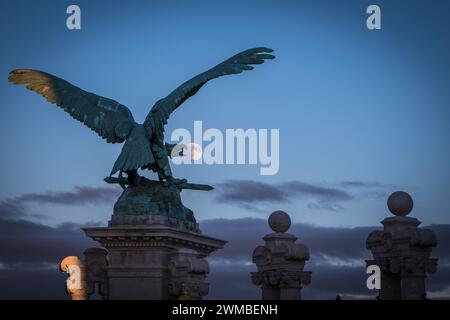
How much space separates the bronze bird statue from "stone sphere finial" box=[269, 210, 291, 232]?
3.98 meters

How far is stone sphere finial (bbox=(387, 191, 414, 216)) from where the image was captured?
33562 mm

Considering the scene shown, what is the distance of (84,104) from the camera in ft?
116

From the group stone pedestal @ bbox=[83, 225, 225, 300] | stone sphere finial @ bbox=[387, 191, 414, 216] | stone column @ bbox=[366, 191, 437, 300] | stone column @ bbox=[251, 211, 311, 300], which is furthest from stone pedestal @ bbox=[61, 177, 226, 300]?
stone sphere finial @ bbox=[387, 191, 414, 216]

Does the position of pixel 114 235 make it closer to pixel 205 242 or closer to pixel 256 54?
pixel 205 242

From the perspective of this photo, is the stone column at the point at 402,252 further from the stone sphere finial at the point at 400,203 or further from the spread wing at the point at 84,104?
the spread wing at the point at 84,104

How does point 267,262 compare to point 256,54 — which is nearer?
point 256,54

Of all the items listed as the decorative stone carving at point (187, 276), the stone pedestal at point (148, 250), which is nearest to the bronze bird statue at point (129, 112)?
the stone pedestal at point (148, 250)

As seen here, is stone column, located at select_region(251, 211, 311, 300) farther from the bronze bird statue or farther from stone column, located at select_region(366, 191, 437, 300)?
the bronze bird statue

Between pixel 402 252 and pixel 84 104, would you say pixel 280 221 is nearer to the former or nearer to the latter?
pixel 402 252

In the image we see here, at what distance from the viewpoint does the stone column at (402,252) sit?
1287 inches

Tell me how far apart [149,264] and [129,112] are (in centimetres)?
497
